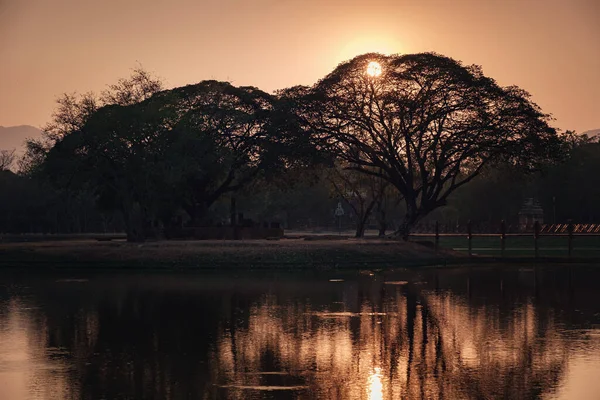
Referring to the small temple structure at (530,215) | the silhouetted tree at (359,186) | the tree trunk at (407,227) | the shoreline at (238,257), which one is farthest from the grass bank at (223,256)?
the small temple structure at (530,215)

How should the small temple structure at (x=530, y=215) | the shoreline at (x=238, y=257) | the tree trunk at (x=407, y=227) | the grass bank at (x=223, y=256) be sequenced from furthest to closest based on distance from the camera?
the small temple structure at (x=530, y=215)
the tree trunk at (x=407, y=227)
the grass bank at (x=223, y=256)
the shoreline at (x=238, y=257)

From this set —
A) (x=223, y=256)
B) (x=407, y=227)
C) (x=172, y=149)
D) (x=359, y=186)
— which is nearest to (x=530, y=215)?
(x=359, y=186)

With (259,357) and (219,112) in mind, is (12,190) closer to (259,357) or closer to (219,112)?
(219,112)

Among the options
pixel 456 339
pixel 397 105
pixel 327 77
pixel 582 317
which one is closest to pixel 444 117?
pixel 397 105

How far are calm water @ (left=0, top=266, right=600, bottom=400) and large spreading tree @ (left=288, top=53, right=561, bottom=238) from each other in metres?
30.2

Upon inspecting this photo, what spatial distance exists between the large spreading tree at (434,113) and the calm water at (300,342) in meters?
30.2

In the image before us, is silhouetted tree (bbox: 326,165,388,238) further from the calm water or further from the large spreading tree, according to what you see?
the calm water

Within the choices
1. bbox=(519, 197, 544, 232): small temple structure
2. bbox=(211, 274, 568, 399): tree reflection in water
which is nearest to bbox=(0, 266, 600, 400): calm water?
bbox=(211, 274, 568, 399): tree reflection in water

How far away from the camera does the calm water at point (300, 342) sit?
17.6m

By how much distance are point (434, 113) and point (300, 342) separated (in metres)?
49.2

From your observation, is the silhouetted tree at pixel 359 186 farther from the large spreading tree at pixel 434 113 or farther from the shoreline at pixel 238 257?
the shoreline at pixel 238 257

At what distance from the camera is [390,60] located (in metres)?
72.7

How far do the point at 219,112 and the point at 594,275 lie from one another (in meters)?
43.6

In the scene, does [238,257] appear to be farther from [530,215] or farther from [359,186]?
[530,215]
